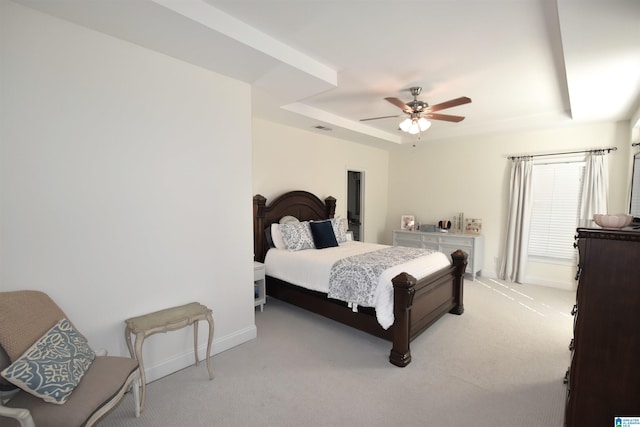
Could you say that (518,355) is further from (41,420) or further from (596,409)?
(41,420)

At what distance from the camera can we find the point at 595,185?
13.7ft

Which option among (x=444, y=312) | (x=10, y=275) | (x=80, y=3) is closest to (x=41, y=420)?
(x=10, y=275)

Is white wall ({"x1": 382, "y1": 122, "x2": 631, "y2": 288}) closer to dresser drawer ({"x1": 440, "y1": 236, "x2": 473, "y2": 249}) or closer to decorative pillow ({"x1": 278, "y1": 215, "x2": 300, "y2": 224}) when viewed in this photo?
dresser drawer ({"x1": 440, "y1": 236, "x2": 473, "y2": 249})

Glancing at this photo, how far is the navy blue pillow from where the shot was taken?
4027 millimetres

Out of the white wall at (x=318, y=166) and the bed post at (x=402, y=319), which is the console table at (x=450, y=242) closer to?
the white wall at (x=318, y=166)

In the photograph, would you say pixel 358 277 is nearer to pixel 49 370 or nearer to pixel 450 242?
pixel 49 370

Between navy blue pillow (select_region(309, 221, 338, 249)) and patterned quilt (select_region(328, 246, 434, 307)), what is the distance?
77 cm

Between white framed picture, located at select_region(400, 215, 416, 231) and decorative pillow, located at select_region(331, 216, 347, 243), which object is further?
white framed picture, located at select_region(400, 215, 416, 231)

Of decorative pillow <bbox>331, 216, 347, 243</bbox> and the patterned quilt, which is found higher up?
decorative pillow <bbox>331, 216, 347, 243</bbox>

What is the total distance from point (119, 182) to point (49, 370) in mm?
1216

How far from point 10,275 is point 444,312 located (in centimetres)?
375

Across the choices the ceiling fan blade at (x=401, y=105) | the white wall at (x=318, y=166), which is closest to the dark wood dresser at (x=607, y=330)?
the ceiling fan blade at (x=401, y=105)

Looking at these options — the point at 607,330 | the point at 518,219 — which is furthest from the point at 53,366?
the point at 518,219

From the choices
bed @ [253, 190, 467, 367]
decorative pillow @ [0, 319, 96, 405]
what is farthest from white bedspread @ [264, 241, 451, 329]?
decorative pillow @ [0, 319, 96, 405]
